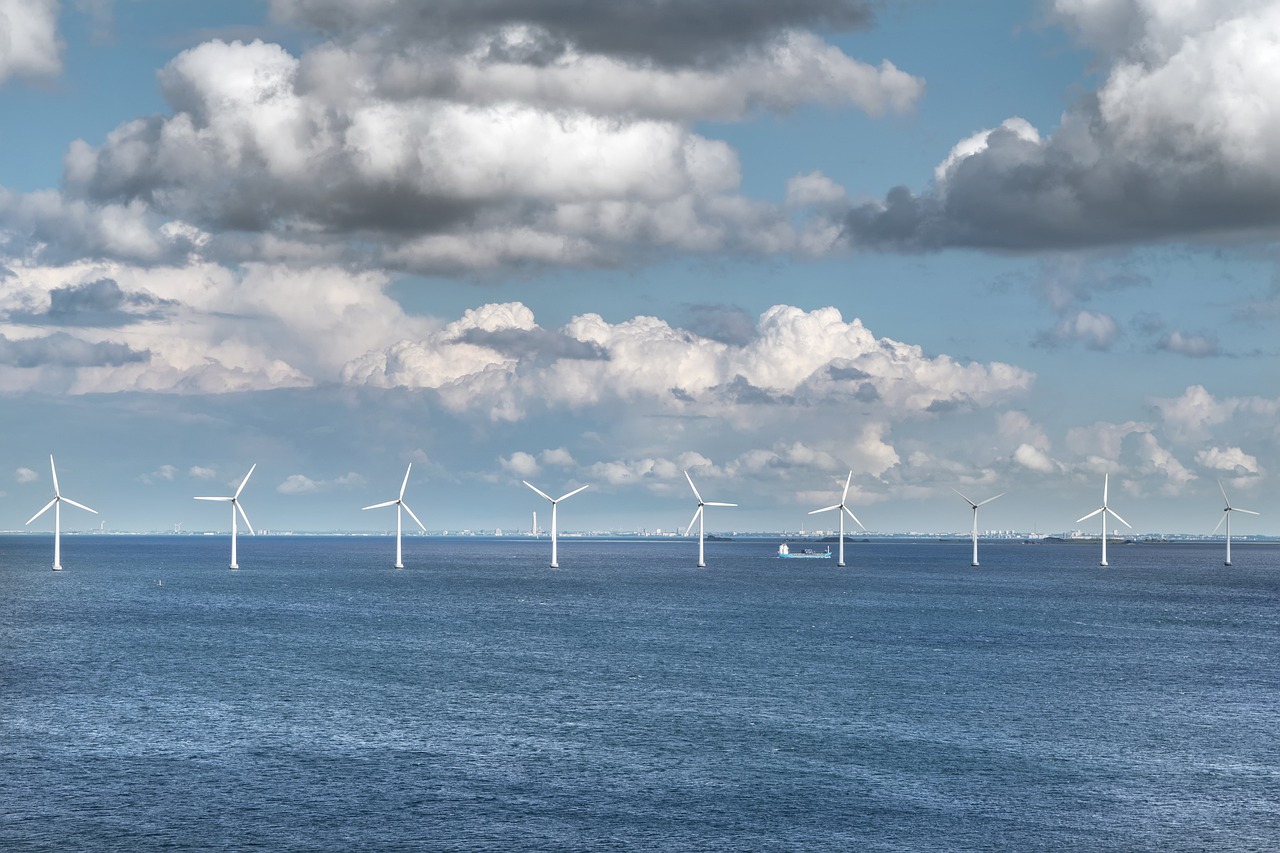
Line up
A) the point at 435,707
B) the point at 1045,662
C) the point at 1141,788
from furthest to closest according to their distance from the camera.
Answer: the point at 1045,662
the point at 435,707
the point at 1141,788

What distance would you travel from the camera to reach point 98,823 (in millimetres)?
69625

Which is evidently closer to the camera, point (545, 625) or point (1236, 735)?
point (1236, 735)

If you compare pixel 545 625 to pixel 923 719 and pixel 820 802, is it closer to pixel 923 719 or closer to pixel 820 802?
pixel 923 719

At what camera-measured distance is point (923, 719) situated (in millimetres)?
101625

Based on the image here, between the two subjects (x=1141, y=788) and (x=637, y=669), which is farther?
(x=637, y=669)

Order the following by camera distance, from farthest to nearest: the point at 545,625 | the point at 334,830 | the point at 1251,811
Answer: the point at 545,625 → the point at 1251,811 → the point at 334,830

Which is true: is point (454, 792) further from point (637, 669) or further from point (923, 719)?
point (637, 669)

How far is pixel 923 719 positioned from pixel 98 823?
203 ft

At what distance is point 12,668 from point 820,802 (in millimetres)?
91273

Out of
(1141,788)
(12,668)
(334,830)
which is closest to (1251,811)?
(1141,788)

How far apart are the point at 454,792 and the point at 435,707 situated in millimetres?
29363

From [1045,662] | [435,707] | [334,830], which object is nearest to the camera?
[334,830]

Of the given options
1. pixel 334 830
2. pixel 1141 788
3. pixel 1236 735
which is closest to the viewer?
pixel 334 830

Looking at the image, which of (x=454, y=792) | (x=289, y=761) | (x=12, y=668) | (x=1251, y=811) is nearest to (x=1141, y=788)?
(x=1251, y=811)
